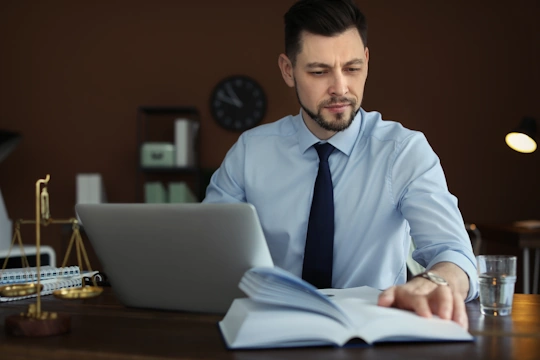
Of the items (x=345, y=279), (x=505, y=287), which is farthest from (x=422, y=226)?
(x=505, y=287)

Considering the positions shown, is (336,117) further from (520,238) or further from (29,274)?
(520,238)

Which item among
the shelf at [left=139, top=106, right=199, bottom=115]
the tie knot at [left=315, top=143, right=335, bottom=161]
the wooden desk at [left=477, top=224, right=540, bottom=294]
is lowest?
the wooden desk at [left=477, top=224, right=540, bottom=294]

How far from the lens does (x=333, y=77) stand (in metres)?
1.64

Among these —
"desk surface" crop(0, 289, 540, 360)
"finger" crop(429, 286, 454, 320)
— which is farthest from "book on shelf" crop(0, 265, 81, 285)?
"finger" crop(429, 286, 454, 320)

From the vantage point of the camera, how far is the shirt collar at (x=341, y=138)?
1.74 meters

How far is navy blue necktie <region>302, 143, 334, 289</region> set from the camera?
5.20ft

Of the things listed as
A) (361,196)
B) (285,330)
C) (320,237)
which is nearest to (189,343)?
(285,330)

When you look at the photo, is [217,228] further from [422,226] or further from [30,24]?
[30,24]

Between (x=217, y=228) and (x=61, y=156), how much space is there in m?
4.34

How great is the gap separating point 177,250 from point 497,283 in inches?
21.9

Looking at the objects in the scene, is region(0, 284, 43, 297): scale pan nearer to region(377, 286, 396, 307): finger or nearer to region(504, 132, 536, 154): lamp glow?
region(377, 286, 396, 307): finger

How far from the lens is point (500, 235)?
4.00m

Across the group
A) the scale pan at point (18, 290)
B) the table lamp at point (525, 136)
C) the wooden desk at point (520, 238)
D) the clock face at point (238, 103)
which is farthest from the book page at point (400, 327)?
the clock face at point (238, 103)

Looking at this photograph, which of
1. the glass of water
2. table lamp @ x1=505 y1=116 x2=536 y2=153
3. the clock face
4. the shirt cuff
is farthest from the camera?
the clock face
